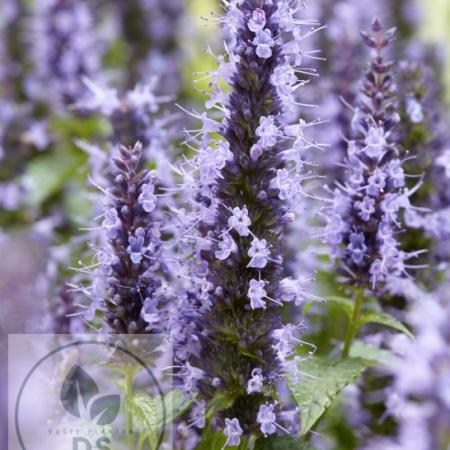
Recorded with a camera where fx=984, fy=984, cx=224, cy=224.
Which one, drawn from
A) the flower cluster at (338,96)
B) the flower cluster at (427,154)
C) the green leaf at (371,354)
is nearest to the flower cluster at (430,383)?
the green leaf at (371,354)

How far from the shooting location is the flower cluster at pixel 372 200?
2492mm

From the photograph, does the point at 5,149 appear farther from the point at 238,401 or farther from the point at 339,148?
the point at 238,401

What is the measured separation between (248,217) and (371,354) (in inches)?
28.6

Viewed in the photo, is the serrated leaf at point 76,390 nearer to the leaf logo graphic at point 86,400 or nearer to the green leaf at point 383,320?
the leaf logo graphic at point 86,400

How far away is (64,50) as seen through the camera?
4.47 meters

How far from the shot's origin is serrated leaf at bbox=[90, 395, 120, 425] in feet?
7.86

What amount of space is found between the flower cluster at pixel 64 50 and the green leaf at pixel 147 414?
2.28 meters

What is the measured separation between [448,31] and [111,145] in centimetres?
367

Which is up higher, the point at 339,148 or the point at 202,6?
the point at 202,6

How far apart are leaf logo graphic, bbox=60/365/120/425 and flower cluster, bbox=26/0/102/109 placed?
→ 2070 mm

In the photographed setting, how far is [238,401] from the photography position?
89.3 inches

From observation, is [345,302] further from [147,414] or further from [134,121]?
[134,121]

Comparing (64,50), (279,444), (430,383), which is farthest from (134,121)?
(430,383)

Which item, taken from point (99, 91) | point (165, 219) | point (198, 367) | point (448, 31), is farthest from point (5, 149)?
point (448, 31)
